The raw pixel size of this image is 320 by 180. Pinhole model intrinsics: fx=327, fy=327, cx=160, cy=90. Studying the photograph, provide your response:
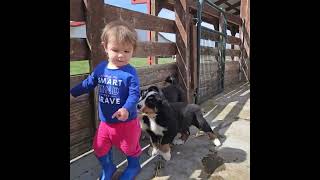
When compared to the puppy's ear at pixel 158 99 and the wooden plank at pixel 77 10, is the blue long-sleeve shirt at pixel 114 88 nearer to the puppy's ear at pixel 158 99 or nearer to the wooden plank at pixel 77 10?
the wooden plank at pixel 77 10

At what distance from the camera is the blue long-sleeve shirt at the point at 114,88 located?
7.85 ft

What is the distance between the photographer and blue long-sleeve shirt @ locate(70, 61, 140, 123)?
239 cm

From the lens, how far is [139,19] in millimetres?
4000

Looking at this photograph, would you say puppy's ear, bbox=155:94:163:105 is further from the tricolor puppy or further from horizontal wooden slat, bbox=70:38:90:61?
horizontal wooden slat, bbox=70:38:90:61

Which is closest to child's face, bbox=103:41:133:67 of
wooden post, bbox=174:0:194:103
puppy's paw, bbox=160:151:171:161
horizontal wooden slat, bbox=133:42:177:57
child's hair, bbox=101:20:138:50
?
child's hair, bbox=101:20:138:50

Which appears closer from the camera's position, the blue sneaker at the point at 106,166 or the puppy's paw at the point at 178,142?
the blue sneaker at the point at 106,166

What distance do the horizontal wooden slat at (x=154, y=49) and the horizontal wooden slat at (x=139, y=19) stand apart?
0.67 feet

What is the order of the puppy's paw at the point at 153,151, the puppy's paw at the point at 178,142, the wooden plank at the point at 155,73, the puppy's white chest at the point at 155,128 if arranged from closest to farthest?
the puppy's white chest at the point at 155,128
the puppy's paw at the point at 153,151
the puppy's paw at the point at 178,142
the wooden plank at the point at 155,73

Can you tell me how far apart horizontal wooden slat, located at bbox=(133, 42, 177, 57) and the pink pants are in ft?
4.83

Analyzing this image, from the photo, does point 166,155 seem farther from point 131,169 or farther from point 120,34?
point 120,34

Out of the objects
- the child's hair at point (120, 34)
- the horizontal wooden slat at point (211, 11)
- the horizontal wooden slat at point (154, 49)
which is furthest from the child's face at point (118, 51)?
the horizontal wooden slat at point (211, 11)
